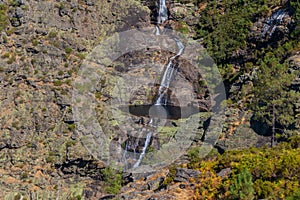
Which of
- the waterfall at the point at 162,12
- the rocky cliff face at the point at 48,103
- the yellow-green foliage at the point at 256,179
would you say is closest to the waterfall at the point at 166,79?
the rocky cliff face at the point at 48,103

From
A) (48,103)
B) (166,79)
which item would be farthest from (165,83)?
(48,103)

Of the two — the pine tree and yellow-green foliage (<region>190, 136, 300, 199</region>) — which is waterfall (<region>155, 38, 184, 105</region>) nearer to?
the pine tree

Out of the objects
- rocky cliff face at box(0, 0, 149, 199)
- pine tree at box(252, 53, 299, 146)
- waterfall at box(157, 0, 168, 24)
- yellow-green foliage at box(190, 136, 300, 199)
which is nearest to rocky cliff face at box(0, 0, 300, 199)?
rocky cliff face at box(0, 0, 149, 199)

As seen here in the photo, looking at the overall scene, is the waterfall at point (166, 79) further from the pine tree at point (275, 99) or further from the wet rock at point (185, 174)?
the wet rock at point (185, 174)

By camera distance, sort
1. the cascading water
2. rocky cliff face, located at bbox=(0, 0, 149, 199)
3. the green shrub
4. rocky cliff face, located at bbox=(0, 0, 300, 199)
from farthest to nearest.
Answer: the cascading water, rocky cliff face, located at bbox=(0, 0, 149, 199), rocky cliff face, located at bbox=(0, 0, 300, 199), the green shrub

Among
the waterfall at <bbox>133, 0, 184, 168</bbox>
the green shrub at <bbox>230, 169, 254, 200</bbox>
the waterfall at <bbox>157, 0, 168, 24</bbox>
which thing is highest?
the waterfall at <bbox>157, 0, 168, 24</bbox>
